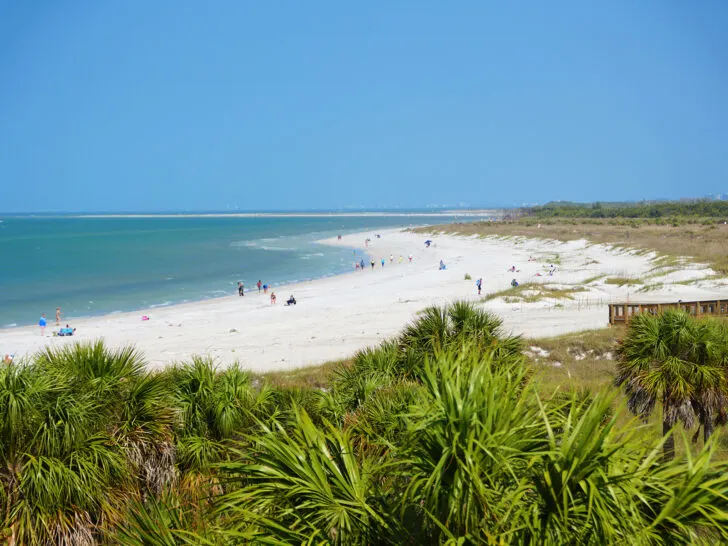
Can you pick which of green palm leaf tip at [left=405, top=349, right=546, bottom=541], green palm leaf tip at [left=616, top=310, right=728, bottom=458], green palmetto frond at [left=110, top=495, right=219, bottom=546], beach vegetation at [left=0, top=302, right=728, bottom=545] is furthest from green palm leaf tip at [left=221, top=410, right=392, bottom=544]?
green palm leaf tip at [left=616, top=310, right=728, bottom=458]

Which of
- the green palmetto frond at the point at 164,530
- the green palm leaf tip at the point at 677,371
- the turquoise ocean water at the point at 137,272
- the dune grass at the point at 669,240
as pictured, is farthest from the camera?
the dune grass at the point at 669,240

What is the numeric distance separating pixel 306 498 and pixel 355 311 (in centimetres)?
3534

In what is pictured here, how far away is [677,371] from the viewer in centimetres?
1192

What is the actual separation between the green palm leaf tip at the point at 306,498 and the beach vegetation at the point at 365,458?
0.05 feet

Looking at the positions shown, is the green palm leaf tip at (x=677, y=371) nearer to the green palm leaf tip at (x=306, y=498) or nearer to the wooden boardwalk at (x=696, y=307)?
the green palm leaf tip at (x=306, y=498)

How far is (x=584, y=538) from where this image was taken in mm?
4824

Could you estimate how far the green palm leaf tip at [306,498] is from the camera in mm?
5312

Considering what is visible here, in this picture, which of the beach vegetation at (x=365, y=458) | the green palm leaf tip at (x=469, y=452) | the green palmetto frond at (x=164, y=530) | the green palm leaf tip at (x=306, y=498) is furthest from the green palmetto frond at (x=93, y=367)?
the green palm leaf tip at (x=469, y=452)

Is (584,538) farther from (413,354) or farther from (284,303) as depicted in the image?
(284,303)

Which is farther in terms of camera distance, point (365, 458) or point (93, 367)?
point (93, 367)

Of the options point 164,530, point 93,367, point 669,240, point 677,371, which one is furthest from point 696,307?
point 669,240

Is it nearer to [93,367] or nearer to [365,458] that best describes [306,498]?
[365,458]

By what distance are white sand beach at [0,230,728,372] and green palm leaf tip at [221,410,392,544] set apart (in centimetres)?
1503

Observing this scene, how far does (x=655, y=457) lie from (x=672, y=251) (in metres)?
60.0
